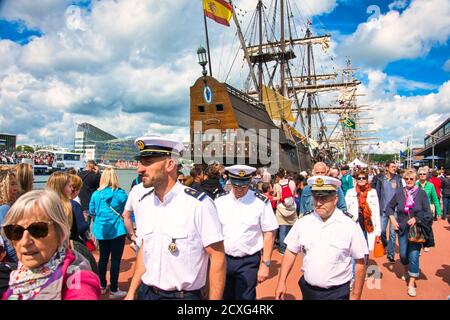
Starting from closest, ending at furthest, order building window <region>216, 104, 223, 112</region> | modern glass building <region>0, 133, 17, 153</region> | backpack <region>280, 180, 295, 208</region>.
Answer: backpack <region>280, 180, 295, 208</region>, building window <region>216, 104, 223, 112</region>, modern glass building <region>0, 133, 17, 153</region>

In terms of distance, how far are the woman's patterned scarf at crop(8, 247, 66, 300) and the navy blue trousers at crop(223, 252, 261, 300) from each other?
233 cm

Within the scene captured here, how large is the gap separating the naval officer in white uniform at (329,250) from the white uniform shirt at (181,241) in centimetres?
109

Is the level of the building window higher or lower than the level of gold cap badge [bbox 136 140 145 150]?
higher

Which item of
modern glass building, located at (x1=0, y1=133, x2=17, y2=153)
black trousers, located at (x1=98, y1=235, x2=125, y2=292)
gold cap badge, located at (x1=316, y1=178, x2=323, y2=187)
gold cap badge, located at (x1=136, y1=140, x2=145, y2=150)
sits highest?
modern glass building, located at (x1=0, y1=133, x2=17, y2=153)

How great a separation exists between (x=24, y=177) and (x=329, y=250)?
10.5 ft

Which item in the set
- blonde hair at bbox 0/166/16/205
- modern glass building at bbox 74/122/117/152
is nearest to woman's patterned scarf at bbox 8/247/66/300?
blonde hair at bbox 0/166/16/205

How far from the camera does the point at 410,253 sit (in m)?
5.23

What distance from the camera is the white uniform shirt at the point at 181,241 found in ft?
7.57

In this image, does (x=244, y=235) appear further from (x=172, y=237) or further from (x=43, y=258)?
(x=43, y=258)

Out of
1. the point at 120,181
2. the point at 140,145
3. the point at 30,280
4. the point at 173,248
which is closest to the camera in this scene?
the point at 30,280

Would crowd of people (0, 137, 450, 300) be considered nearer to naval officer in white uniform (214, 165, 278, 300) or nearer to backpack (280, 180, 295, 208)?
naval officer in white uniform (214, 165, 278, 300)

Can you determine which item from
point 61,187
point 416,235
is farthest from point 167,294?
point 416,235

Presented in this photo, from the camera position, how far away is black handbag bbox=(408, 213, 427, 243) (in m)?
5.03
